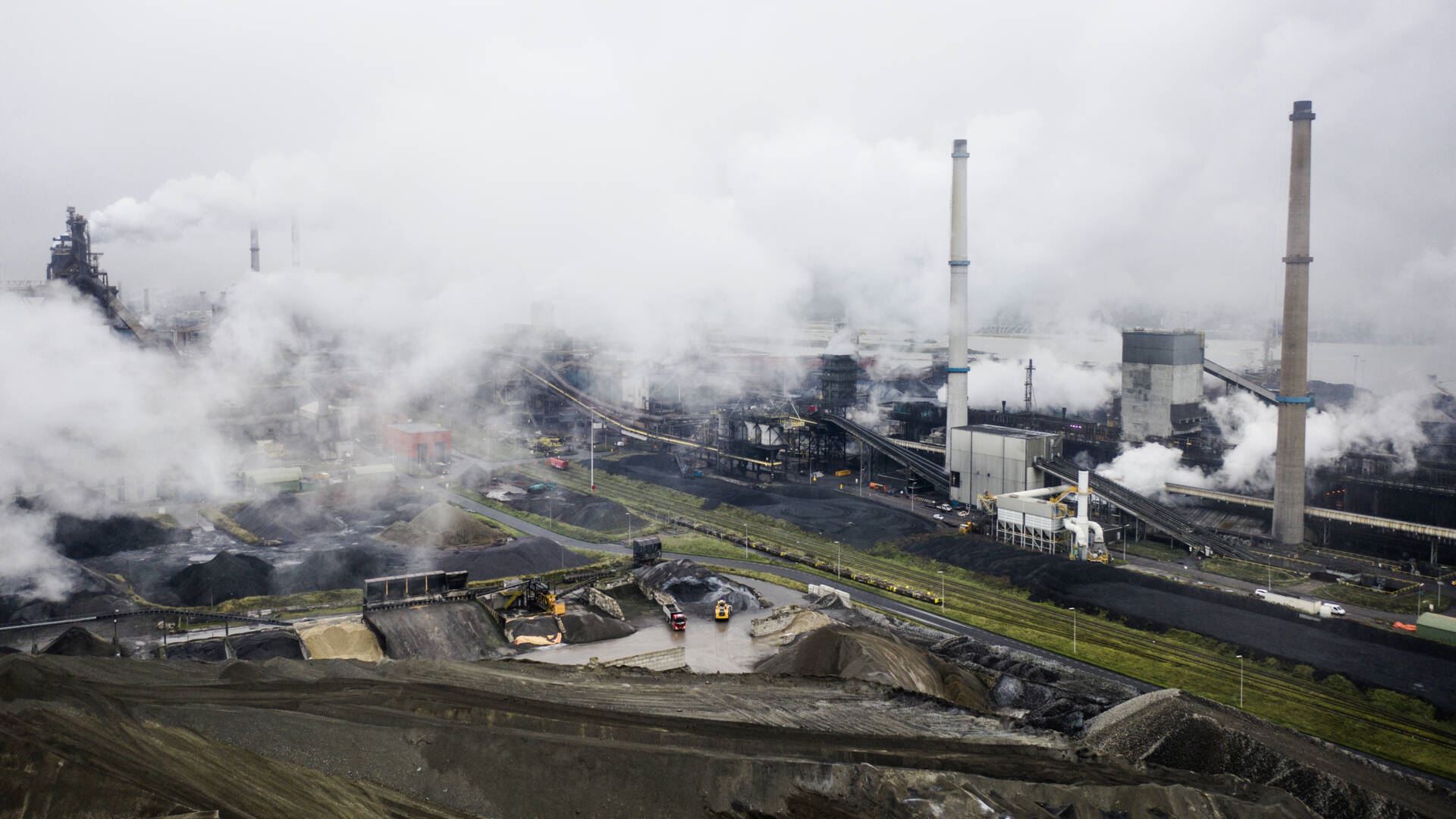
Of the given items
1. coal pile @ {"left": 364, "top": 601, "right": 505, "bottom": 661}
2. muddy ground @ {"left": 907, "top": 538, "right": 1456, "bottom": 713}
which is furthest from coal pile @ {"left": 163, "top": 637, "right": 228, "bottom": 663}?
muddy ground @ {"left": 907, "top": 538, "right": 1456, "bottom": 713}

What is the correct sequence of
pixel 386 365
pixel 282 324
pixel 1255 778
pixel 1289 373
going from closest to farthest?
pixel 1255 778 → pixel 1289 373 → pixel 282 324 → pixel 386 365

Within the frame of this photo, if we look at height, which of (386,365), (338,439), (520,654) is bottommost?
(520,654)

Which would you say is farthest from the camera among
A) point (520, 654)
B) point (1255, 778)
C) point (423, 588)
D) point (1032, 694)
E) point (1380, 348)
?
point (1380, 348)

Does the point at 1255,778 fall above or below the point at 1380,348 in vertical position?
below

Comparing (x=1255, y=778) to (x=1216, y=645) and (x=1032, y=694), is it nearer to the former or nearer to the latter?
A: (x=1032, y=694)

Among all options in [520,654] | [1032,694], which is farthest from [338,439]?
[1032,694]

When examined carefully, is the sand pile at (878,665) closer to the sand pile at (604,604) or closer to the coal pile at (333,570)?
the sand pile at (604,604)

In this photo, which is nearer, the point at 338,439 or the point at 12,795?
the point at 12,795
